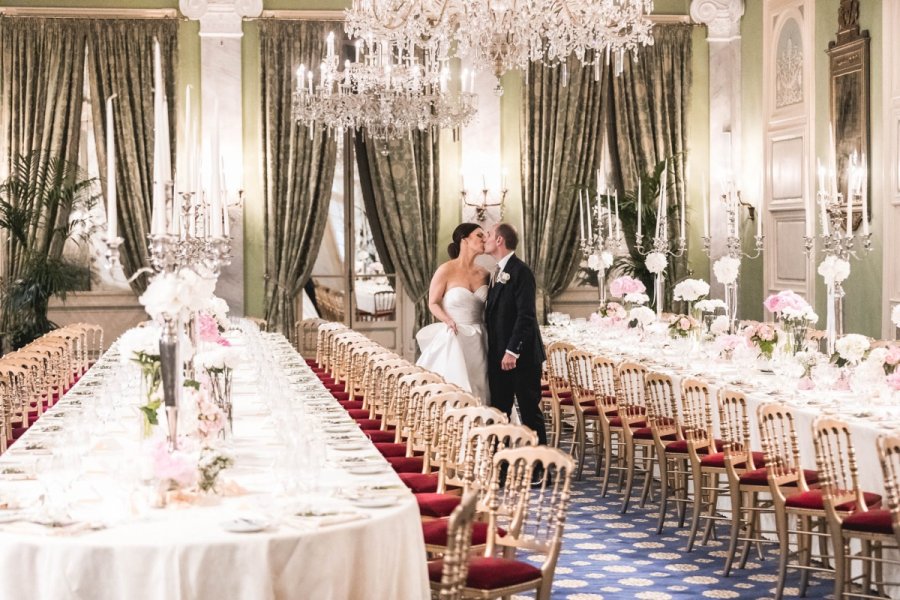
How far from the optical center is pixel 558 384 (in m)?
10.4

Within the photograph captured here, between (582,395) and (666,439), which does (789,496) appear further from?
(582,395)

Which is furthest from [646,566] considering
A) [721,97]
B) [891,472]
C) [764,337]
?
[721,97]

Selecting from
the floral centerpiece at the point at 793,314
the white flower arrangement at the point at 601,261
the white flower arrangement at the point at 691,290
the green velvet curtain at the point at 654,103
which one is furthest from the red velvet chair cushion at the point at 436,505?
the green velvet curtain at the point at 654,103

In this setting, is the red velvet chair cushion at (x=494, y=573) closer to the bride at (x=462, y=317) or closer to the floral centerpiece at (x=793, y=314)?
the floral centerpiece at (x=793, y=314)

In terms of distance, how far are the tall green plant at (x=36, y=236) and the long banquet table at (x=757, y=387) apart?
15.9ft

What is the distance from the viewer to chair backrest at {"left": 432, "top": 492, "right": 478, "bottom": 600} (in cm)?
338

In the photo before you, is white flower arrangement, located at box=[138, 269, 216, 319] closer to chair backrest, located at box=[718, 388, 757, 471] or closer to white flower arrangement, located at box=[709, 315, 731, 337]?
chair backrest, located at box=[718, 388, 757, 471]

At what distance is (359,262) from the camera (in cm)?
1386

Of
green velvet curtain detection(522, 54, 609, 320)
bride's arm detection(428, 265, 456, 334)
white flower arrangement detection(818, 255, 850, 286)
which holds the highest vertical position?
green velvet curtain detection(522, 54, 609, 320)

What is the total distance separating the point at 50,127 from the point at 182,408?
9015 mm

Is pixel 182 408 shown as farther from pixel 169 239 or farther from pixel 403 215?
pixel 403 215

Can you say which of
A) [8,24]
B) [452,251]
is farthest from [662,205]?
[8,24]

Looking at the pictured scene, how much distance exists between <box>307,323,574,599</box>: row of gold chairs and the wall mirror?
4303 mm

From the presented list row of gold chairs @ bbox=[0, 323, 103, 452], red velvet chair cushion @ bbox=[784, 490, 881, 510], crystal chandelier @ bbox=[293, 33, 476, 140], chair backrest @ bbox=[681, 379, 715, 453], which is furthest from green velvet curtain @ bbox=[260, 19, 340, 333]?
red velvet chair cushion @ bbox=[784, 490, 881, 510]
